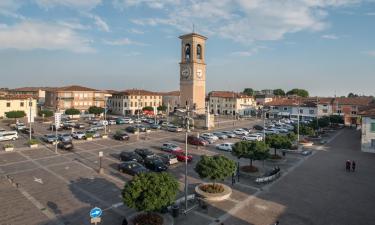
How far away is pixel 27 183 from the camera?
27.6 metres

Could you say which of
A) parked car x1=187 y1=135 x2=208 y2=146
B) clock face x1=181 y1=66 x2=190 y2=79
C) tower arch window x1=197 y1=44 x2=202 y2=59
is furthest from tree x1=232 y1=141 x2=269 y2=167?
tower arch window x1=197 y1=44 x2=202 y2=59

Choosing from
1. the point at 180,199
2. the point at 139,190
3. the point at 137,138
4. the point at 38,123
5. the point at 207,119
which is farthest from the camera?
the point at 38,123

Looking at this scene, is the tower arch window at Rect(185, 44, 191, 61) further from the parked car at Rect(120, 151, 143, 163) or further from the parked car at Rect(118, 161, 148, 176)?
the parked car at Rect(118, 161, 148, 176)

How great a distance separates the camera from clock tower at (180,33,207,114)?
70688 mm

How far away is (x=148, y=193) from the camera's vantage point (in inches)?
701

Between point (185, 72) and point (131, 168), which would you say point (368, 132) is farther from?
point (185, 72)

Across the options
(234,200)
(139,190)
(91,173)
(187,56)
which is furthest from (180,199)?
(187,56)

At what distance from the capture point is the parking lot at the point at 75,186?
20703 millimetres

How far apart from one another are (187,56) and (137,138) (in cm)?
2781

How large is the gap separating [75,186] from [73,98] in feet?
233

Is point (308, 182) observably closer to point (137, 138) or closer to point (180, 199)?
point (180, 199)

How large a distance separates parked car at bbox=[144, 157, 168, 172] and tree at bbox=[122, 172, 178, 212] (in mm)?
13498

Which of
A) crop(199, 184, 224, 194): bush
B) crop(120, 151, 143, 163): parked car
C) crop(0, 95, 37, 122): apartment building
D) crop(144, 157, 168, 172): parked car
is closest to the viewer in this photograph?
crop(199, 184, 224, 194): bush

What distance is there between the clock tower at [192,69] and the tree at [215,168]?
150 ft
